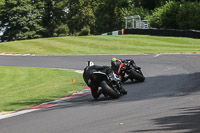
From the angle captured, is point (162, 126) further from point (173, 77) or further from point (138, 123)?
point (173, 77)

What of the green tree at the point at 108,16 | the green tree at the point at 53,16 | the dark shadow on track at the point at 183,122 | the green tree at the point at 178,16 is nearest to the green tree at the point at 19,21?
the green tree at the point at 53,16

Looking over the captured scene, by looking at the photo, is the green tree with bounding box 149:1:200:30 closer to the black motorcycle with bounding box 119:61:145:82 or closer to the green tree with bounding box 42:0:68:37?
the green tree with bounding box 42:0:68:37

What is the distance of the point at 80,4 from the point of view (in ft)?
271

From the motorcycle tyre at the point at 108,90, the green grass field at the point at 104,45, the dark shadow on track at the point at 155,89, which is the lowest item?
the green grass field at the point at 104,45

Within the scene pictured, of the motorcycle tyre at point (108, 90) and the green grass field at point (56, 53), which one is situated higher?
the motorcycle tyre at point (108, 90)

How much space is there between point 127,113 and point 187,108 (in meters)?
1.34

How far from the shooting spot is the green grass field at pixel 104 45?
116 ft

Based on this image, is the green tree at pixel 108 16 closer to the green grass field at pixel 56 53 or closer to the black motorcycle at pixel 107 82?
the green grass field at pixel 56 53

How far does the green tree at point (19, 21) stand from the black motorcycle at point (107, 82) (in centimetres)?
6510

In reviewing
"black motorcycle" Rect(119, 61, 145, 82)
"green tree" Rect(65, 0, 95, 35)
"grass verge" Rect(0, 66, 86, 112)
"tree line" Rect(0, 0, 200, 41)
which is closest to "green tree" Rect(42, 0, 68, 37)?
"tree line" Rect(0, 0, 200, 41)

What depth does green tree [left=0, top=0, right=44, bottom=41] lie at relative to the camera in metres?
74.7

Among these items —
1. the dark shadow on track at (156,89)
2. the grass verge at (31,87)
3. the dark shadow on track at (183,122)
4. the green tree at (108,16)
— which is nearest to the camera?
the dark shadow on track at (183,122)

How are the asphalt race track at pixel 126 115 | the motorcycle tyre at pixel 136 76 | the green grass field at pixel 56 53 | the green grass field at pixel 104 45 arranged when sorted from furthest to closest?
the green grass field at pixel 104 45 → the motorcycle tyre at pixel 136 76 → the green grass field at pixel 56 53 → the asphalt race track at pixel 126 115

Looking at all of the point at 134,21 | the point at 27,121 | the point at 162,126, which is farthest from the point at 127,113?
the point at 134,21
